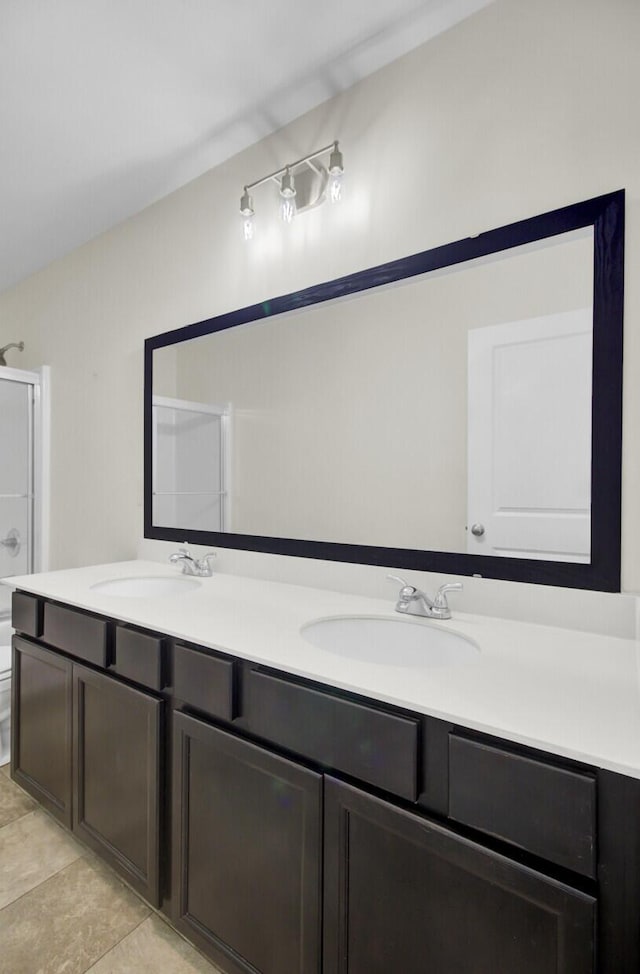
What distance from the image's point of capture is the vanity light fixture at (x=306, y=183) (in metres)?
1.60

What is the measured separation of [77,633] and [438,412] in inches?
49.7

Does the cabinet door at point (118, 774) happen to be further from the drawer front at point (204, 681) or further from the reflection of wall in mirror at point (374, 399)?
the reflection of wall in mirror at point (374, 399)

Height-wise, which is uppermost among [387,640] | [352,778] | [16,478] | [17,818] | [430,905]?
[16,478]

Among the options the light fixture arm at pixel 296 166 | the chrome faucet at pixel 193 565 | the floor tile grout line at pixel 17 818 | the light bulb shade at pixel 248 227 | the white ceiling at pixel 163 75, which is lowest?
the floor tile grout line at pixel 17 818

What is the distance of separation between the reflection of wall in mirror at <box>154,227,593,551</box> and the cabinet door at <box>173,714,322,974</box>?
70 centimetres

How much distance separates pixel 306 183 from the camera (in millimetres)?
1690

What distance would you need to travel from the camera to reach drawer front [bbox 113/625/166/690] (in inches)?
51.0

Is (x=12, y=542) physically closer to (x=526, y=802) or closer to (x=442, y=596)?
(x=442, y=596)

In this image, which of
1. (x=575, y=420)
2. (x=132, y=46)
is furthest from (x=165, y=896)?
(x=132, y=46)

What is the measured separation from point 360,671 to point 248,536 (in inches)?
38.7

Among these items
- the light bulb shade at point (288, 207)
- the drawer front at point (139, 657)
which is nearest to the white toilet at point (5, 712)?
the drawer front at point (139, 657)

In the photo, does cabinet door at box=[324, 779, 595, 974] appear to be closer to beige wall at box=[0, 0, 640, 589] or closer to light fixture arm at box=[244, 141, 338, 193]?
beige wall at box=[0, 0, 640, 589]

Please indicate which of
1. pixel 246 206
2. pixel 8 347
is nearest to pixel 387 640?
pixel 246 206

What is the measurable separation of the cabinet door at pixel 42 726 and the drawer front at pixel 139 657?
33cm
